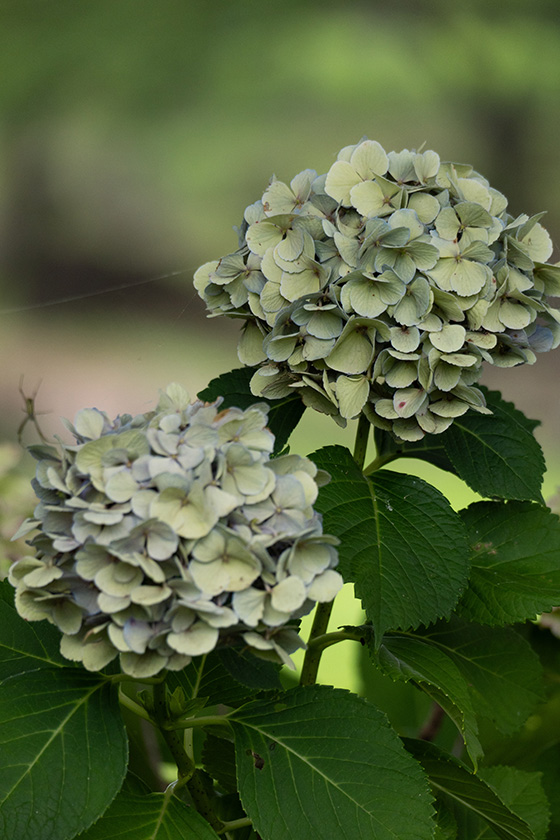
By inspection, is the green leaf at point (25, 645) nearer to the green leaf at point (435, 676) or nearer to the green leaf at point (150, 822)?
the green leaf at point (150, 822)

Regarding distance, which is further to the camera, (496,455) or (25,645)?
(496,455)

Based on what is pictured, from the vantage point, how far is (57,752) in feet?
1.64

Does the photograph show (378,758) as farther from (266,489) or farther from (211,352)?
(211,352)

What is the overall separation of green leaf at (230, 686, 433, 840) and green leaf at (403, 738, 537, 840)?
135mm

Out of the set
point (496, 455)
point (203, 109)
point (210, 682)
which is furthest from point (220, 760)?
point (203, 109)

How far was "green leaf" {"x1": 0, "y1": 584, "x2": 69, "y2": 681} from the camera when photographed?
57 cm

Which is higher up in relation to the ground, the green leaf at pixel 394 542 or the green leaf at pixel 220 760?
the green leaf at pixel 394 542

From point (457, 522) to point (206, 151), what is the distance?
234 cm

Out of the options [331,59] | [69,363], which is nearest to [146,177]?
[331,59]

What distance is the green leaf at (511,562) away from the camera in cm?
66

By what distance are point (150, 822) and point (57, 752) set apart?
10 centimetres

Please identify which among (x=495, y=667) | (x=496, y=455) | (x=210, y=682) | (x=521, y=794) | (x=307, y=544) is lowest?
(x=521, y=794)

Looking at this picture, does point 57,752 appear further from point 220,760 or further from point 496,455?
point 496,455

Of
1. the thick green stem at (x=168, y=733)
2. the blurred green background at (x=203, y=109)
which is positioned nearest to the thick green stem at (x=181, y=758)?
the thick green stem at (x=168, y=733)
